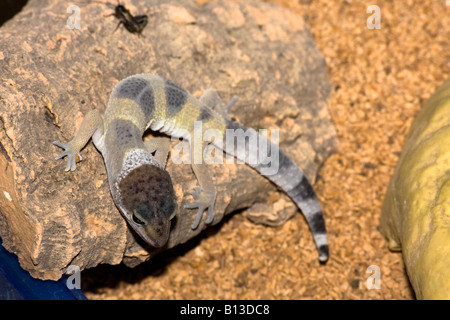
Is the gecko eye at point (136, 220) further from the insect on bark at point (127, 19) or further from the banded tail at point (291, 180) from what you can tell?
the insect on bark at point (127, 19)

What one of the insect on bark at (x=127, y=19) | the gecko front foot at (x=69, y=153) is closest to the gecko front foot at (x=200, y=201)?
the gecko front foot at (x=69, y=153)

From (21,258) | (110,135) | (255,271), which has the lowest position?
(255,271)

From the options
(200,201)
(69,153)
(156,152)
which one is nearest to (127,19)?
(156,152)

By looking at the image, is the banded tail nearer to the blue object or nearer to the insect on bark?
the insect on bark

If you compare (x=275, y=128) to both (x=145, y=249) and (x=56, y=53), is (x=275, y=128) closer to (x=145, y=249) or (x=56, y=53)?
(x=145, y=249)
